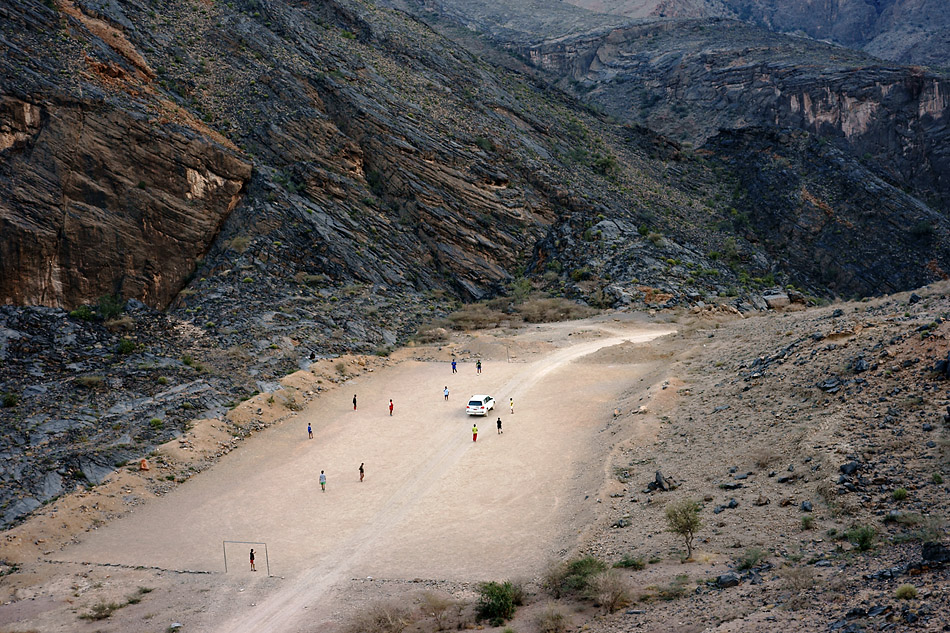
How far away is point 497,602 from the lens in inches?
562

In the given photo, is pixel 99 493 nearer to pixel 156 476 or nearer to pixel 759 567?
pixel 156 476

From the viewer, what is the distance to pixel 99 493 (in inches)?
928

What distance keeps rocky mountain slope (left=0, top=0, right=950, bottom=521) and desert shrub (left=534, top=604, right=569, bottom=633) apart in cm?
1806

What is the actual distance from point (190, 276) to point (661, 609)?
130 ft

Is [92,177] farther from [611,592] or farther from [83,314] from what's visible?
[611,592]

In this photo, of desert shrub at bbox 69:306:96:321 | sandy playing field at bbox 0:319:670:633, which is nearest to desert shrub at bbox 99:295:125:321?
desert shrub at bbox 69:306:96:321

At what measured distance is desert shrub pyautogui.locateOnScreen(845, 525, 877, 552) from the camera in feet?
42.8

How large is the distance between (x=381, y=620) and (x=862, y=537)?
9.76 meters

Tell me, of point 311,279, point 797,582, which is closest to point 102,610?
point 797,582

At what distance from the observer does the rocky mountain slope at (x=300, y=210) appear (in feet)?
112

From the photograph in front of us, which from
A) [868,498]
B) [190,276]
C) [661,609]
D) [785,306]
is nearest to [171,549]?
[661,609]

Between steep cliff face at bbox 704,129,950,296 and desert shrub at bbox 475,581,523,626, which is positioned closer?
desert shrub at bbox 475,581,523,626

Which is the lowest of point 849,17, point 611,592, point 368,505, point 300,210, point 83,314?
point 368,505

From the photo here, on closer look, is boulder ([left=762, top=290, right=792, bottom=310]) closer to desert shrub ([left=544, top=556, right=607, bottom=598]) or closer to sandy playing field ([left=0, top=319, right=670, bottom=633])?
sandy playing field ([left=0, top=319, right=670, bottom=633])
